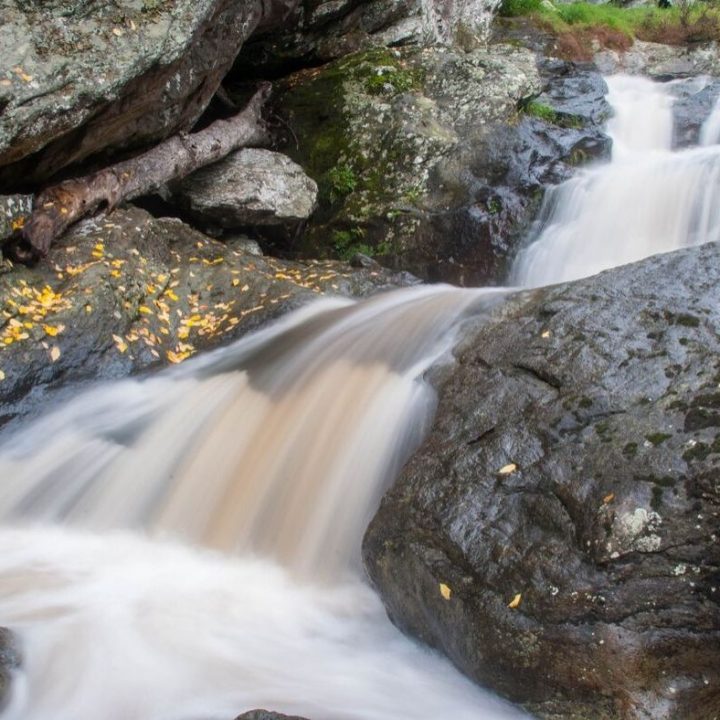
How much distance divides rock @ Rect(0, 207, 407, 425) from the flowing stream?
24 cm

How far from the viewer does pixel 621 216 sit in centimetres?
774

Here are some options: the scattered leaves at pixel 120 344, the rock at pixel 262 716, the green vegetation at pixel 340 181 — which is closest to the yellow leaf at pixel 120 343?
the scattered leaves at pixel 120 344

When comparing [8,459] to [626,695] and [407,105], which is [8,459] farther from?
[407,105]

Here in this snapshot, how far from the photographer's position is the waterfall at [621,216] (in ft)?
24.2

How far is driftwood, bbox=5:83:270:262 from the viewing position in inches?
220

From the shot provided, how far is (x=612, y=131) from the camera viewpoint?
9.48 metres

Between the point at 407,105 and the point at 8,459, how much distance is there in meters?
Answer: 5.89

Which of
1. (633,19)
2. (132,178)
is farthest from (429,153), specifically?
(633,19)

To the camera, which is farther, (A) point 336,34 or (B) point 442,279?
(A) point 336,34

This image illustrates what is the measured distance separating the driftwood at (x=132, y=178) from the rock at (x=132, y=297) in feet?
0.49

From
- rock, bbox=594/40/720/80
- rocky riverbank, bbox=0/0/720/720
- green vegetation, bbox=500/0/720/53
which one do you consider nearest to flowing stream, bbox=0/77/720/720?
rocky riverbank, bbox=0/0/720/720

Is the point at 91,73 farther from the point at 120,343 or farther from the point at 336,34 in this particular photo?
the point at 336,34

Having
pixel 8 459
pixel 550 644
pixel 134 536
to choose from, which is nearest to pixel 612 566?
pixel 550 644

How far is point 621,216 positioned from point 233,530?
18.3 ft
